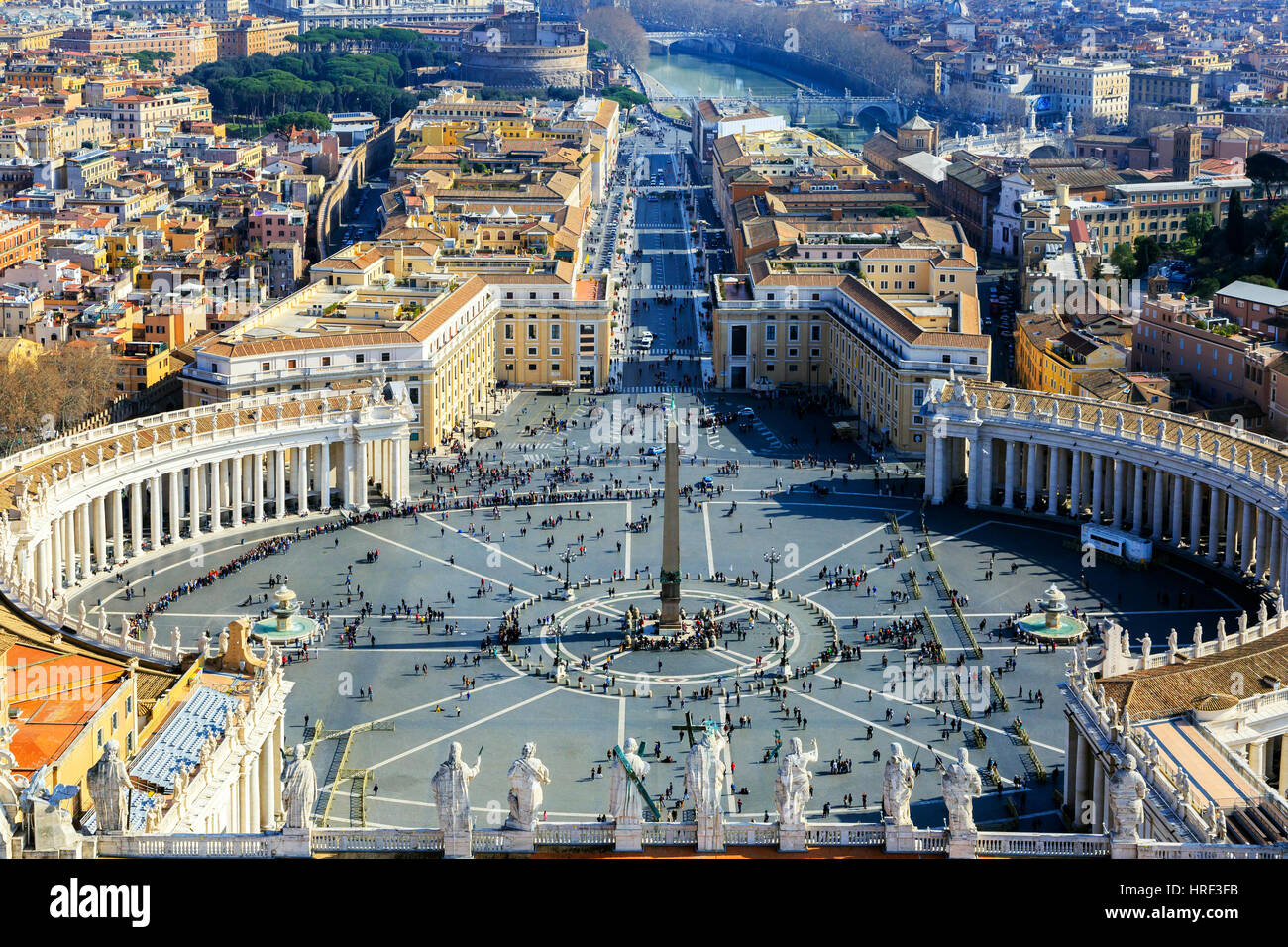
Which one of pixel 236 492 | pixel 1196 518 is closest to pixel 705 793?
pixel 1196 518

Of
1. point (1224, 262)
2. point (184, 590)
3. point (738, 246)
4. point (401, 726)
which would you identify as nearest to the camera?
point (401, 726)

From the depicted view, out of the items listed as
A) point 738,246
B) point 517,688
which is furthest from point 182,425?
point 738,246
